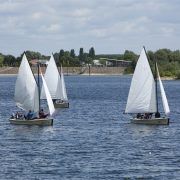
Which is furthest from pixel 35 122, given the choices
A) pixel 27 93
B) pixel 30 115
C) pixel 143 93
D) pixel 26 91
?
pixel 143 93

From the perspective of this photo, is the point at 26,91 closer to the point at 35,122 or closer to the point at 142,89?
the point at 35,122

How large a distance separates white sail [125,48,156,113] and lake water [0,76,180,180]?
86.9 inches

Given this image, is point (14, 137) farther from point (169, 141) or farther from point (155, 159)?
point (155, 159)

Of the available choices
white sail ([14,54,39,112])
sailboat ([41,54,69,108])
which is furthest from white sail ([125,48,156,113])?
sailboat ([41,54,69,108])

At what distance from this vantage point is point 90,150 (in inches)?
2473

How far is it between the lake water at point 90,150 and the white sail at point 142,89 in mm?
2206

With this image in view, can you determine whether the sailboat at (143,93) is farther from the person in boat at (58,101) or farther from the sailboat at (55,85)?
the person in boat at (58,101)

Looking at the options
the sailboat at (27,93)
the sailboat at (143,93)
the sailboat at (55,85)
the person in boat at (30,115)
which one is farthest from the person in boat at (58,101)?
the person in boat at (30,115)

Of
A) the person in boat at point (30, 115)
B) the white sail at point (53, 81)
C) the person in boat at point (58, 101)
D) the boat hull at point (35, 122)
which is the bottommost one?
the person in boat at point (58, 101)

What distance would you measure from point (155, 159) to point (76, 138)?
16.0 m

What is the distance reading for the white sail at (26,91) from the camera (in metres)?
85.2

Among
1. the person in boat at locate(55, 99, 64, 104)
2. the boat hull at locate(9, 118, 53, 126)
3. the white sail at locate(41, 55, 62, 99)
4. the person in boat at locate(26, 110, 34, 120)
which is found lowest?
the person in boat at locate(55, 99, 64, 104)

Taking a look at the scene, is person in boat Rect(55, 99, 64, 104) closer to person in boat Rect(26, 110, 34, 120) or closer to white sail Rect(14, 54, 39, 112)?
white sail Rect(14, 54, 39, 112)

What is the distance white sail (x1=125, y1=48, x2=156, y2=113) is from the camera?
84.2 metres
